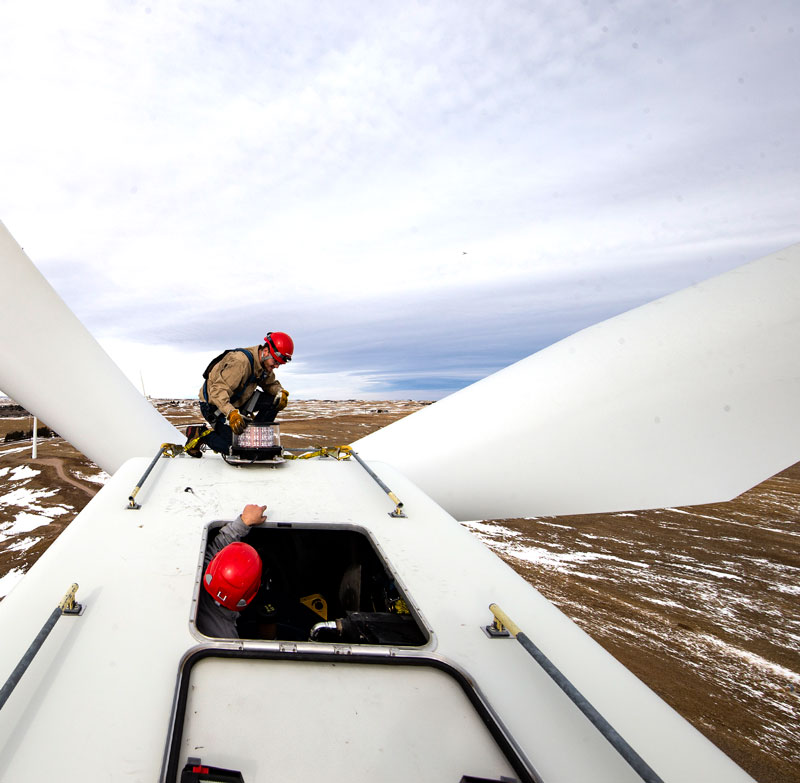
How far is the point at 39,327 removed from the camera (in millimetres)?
3650

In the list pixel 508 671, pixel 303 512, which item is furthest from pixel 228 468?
pixel 508 671

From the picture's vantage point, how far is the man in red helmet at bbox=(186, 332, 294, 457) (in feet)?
14.1

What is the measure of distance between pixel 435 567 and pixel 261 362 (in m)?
3.14

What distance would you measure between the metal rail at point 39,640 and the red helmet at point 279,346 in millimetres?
3080

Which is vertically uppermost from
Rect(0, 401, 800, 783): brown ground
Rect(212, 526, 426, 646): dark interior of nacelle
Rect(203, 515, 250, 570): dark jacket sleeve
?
Rect(203, 515, 250, 570): dark jacket sleeve

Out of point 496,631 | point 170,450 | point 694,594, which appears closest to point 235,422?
point 170,450

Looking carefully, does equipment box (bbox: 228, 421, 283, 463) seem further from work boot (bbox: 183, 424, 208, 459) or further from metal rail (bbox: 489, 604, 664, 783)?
metal rail (bbox: 489, 604, 664, 783)

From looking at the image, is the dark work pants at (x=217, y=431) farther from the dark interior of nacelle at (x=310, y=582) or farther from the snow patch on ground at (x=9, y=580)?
the snow patch on ground at (x=9, y=580)

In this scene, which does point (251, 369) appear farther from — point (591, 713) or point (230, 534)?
point (591, 713)

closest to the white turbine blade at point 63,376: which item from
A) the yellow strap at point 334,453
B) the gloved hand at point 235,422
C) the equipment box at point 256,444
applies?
the gloved hand at point 235,422

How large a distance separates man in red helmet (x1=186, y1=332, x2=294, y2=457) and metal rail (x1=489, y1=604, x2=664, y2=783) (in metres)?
3.11

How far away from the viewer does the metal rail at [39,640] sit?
1.27 metres

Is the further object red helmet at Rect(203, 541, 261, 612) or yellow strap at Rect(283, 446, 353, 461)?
yellow strap at Rect(283, 446, 353, 461)

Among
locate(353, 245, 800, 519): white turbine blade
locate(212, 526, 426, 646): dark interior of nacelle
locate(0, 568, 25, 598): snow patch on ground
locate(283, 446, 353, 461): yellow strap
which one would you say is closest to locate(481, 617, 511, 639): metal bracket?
locate(212, 526, 426, 646): dark interior of nacelle
